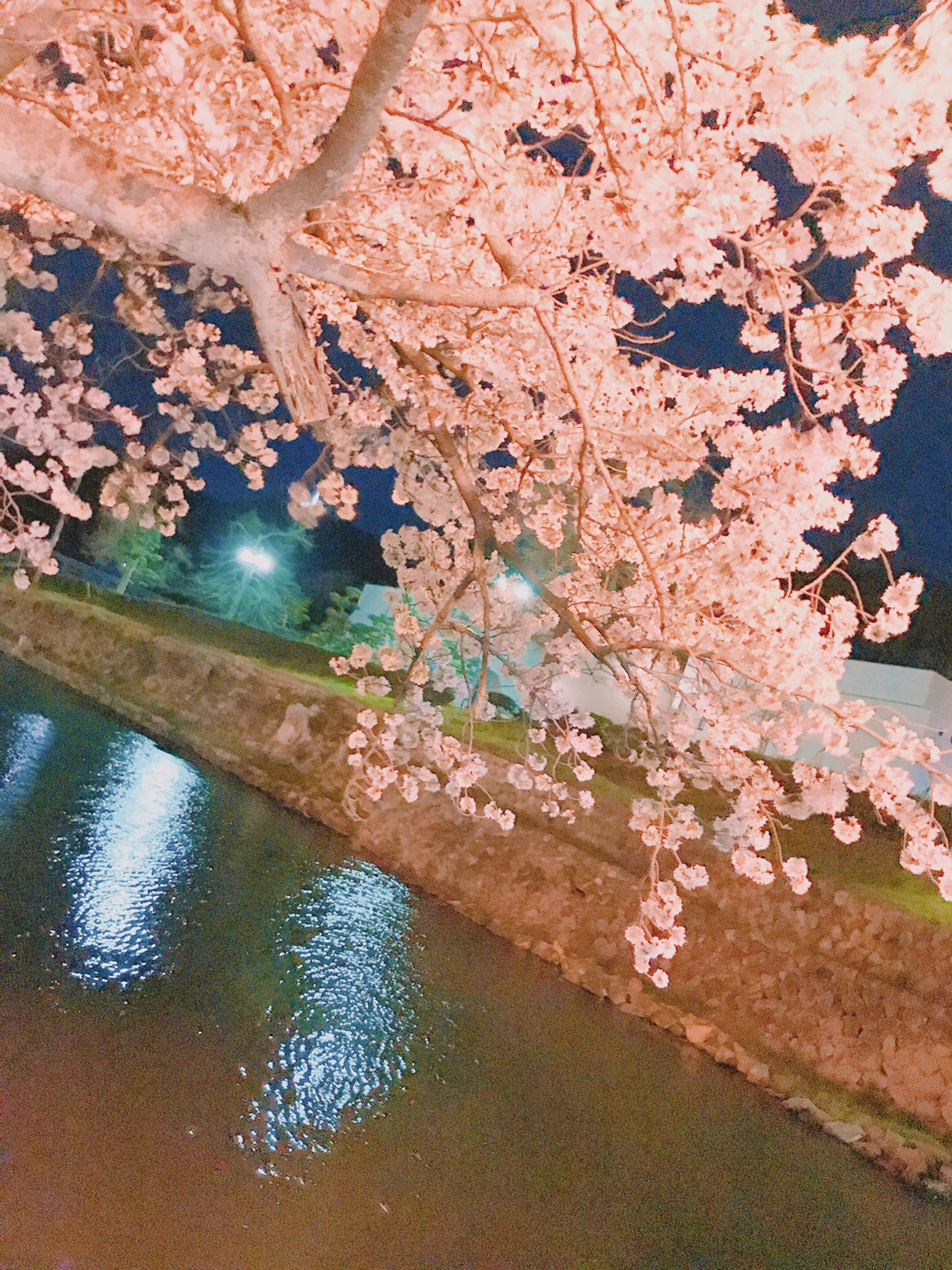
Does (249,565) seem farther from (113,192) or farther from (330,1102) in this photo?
(113,192)

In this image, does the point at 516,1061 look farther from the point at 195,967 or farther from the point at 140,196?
the point at 140,196

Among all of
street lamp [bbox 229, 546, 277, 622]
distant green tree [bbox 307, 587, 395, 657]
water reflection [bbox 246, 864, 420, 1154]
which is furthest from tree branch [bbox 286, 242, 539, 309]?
street lamp [bbox 229, 546, 277, 622]

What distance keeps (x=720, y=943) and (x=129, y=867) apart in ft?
25.2

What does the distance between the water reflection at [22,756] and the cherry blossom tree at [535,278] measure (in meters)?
4.65

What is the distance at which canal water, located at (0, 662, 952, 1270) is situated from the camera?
14.8 feet

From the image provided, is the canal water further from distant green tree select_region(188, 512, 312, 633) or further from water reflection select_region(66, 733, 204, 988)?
distant green tree select_region(188, 512, 312, 633)

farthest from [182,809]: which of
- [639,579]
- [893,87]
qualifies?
[893,87]

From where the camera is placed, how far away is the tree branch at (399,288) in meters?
3.35

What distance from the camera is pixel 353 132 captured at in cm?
272

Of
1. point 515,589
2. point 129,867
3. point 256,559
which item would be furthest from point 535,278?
point 256,559

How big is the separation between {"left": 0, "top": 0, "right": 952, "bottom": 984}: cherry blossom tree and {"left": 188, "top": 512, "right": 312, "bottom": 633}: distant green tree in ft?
72.9

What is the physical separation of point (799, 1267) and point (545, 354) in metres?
7.02

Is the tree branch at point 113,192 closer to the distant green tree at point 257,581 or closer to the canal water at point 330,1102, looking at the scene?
the canal water at point 330,1102

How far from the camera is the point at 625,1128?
7.05 metres
